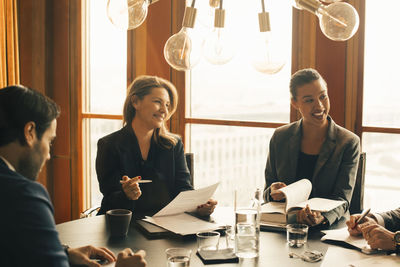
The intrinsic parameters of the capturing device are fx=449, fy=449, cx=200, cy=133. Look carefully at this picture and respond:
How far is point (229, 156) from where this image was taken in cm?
341

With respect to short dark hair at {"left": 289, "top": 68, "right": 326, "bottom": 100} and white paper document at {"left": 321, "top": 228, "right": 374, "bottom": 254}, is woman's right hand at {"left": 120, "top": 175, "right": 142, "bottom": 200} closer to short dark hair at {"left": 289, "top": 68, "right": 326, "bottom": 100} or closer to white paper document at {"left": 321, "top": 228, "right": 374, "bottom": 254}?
white paper document at {"left": 321, "top": 228, "right": 374, "bottom": 254}

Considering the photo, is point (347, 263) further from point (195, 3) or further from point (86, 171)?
point (86, 171)

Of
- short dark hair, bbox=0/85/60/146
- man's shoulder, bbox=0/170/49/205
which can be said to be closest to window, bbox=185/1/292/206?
short dark hair, bbox=0/85/60/146

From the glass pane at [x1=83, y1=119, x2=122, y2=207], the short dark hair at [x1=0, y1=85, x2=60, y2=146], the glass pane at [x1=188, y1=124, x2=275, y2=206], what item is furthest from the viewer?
the glass pane at [x1=83, y1=119, x2=122, y2=207]

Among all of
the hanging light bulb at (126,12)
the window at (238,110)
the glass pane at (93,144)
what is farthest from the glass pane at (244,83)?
the hanging light bulb at (126,12)

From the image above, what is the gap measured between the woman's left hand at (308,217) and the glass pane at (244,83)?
4.39 ft

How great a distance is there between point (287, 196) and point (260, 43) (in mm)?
659

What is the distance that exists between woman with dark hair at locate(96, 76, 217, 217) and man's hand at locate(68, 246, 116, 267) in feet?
2.33

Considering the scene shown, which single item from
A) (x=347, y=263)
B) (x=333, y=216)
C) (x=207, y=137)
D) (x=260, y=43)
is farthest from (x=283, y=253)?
(x=207, y=137)

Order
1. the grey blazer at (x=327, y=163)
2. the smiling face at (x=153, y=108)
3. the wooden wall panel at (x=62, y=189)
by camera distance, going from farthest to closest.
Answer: the wooden wall panel at (x=62, y=189), the smiling face at (x=153, y=108), the grey blazer at (x=327, y=163)

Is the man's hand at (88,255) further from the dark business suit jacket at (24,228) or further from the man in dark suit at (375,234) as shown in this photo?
the man in dark suit at (375,234)

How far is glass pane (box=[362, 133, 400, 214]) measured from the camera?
2756 millimetres

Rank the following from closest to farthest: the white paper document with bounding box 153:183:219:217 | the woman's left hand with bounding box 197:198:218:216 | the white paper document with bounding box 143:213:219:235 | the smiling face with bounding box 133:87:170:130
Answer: the white paper document with bounding box 143:213:219:235 < the white paper document with bounding box 153:183:219:217 < the woman's left hand with bounding box 197:198:218:216 < the smiling face with bounding box 133:87:170:130

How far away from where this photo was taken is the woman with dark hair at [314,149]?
2.36 m
